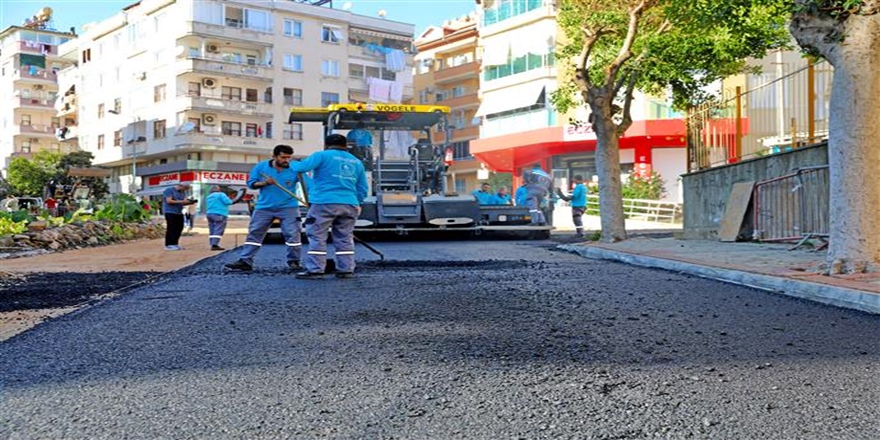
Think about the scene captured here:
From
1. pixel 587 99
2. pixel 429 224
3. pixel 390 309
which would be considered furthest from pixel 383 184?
pixel 390 309

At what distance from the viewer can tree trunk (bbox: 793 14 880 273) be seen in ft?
23.6

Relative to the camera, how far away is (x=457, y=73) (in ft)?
189

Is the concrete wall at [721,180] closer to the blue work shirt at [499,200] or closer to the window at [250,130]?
the blue work shirt at [499,200]

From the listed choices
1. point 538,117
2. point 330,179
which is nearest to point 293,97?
point 538,117

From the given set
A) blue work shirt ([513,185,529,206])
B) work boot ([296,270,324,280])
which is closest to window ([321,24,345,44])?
blue work shirt ([513,185,529,206])

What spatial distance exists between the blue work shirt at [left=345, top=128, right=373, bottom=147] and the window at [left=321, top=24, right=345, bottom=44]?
42.9m

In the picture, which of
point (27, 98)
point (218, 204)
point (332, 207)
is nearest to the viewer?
point (332, 207)

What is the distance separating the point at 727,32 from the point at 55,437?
45.1 feet

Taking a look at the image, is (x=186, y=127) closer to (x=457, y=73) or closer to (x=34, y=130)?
(x=457, y=73)

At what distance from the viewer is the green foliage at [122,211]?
20.0 metres

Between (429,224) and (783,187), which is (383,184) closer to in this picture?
(429,224)

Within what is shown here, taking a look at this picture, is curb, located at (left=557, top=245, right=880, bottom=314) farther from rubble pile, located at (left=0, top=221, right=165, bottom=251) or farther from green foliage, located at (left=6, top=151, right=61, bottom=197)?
green foliage, located at (left=6, top=151, right=61, bottom=197)

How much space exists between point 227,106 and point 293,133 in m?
5.15

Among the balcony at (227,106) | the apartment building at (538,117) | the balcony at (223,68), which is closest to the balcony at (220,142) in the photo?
the balcony at (227,106)
